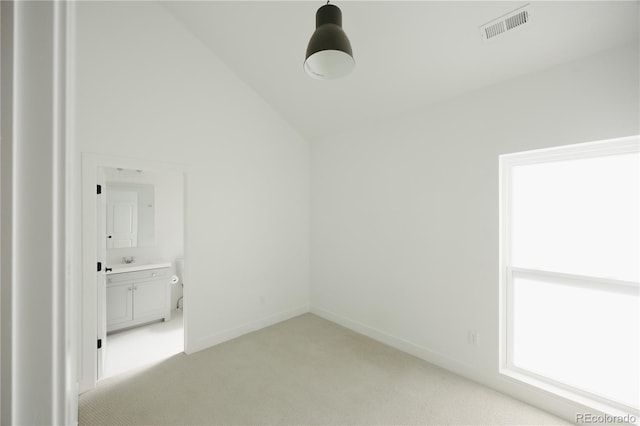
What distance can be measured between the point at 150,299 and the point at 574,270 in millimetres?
4815

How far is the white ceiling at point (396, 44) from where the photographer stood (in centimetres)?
192

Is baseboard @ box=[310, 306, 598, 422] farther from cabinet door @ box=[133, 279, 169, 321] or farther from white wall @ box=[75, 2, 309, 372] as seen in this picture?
cabinet door @ box=[133, 279, 169, 321]

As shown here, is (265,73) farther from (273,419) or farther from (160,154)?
(273,419)

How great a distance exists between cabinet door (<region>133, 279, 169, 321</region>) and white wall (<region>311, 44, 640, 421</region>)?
243 centimetres

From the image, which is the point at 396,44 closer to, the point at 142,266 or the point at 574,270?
the point at 574,270

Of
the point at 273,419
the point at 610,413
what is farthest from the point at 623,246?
the point at 273,419

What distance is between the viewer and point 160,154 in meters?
2.83

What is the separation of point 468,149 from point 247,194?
258 cm

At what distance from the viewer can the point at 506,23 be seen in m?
2.00

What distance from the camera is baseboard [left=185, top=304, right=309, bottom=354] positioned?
309cm

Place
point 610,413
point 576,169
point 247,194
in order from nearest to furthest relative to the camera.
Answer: point 610,413 < point 576,169 < point 247,194

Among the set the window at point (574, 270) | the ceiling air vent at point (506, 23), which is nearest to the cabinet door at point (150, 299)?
the window at point (574, 270)

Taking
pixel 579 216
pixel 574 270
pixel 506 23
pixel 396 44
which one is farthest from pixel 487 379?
pixel 396 44

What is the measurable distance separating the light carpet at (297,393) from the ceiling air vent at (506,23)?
295 cm
